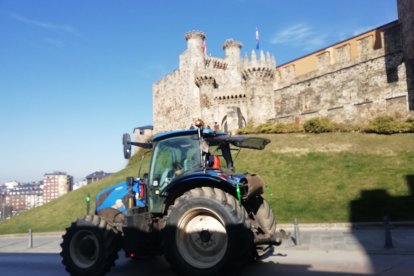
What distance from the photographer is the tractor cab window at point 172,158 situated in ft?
23.0

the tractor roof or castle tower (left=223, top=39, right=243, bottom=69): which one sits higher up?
castle tower (left=223, top=39, right=243, bottom=69)

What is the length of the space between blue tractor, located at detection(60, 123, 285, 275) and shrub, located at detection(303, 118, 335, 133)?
21422mm

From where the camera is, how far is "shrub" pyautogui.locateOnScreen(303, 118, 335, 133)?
91.1 ft

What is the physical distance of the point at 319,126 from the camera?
28000mm

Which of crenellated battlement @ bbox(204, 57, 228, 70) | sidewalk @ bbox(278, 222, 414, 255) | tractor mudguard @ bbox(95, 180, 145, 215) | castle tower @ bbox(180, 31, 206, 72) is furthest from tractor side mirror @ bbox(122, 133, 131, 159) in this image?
crenellated battlement @ bbox(204, 57, 228, 70)

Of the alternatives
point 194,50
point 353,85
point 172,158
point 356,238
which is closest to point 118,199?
point 172,158

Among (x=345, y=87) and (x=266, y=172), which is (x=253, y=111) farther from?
(x=266, y=172)

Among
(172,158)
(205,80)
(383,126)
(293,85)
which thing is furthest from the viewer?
(205,80)

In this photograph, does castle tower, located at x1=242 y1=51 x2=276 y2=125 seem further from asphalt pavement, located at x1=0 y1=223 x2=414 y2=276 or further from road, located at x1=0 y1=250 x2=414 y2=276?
road, located at x1=0 y1=250 x2=414 y2=276

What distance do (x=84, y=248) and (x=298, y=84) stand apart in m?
33.8

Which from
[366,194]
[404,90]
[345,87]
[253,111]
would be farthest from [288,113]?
[366,194]

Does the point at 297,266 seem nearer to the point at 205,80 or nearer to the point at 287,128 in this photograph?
the point at 287,128

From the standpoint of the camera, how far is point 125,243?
269 inches

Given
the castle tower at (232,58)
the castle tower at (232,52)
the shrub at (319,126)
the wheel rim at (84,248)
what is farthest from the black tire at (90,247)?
the castle tower at (232,52)
